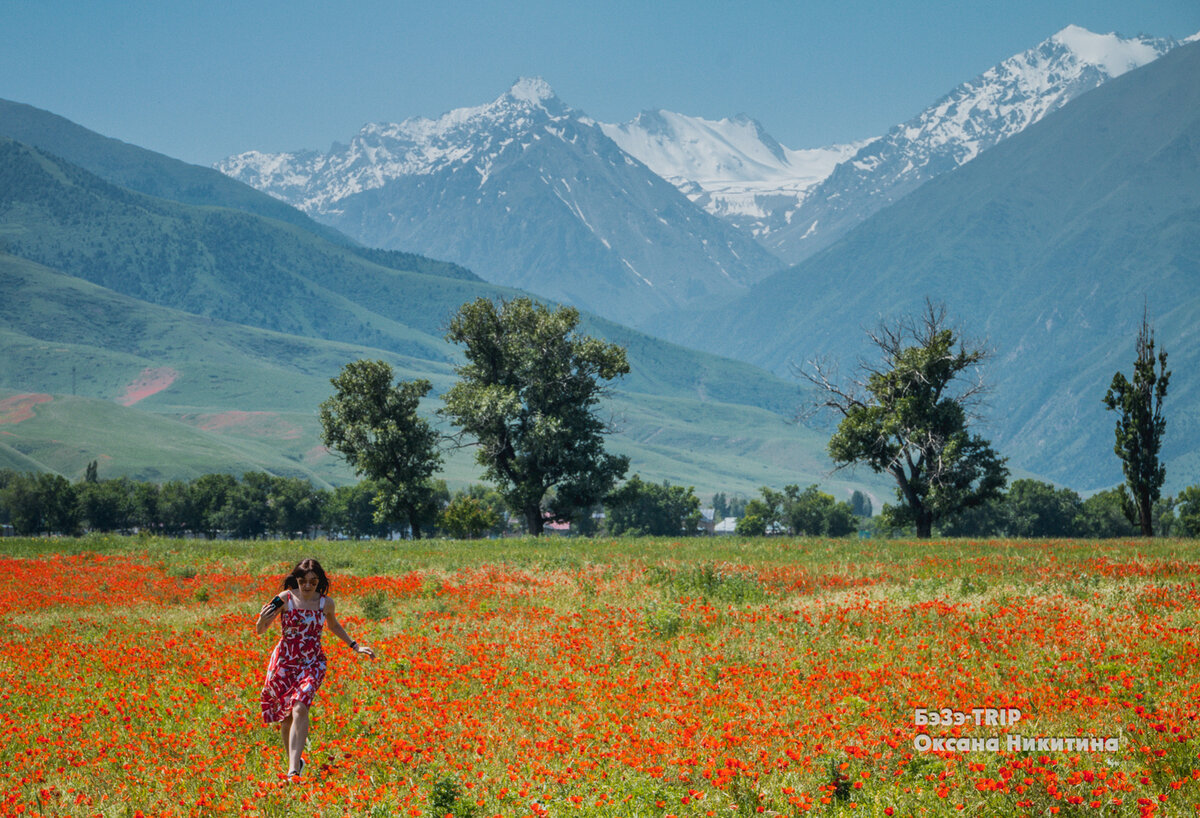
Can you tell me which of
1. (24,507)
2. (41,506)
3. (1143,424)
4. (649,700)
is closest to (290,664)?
(649,700)

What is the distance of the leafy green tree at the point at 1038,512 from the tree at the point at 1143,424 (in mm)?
103803

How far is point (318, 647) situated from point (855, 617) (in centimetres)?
1092

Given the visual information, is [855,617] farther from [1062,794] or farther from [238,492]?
[238,492]

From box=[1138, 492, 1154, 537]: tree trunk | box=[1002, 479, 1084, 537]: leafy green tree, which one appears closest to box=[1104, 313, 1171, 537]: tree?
box=[1138, 492, 1154, 537]: tree trunk

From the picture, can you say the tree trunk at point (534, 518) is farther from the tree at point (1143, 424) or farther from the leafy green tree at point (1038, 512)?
the leafy green tree at point (1038, 512)

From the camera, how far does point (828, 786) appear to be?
10.1 m

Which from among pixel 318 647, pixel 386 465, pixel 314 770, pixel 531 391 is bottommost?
pixel 314 770

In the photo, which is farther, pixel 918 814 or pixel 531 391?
pixel 531 391

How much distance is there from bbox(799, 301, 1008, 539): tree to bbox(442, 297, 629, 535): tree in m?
12.4

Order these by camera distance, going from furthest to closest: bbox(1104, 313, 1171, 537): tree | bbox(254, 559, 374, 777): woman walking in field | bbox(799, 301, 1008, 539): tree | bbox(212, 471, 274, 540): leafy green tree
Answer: bbox(212, 471, 274, 540): leafy green tree < bbox(1104, 313, 1171, 537): tree < bbox(799, 301, 1008, 539): tree < bbox(254, 559, 374, 777): woman walking in field

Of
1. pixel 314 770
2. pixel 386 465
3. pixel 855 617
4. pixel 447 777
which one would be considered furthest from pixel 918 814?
pixel 386 465

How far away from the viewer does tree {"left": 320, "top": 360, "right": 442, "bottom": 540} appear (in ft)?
196

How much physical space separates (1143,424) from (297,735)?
49.5 meters

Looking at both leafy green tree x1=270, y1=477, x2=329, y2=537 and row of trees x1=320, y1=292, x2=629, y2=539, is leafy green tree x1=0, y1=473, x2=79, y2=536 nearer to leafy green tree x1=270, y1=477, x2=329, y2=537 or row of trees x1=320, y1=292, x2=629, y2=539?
leafy green tree x1=270, y1=477, x2=329, y2=537
